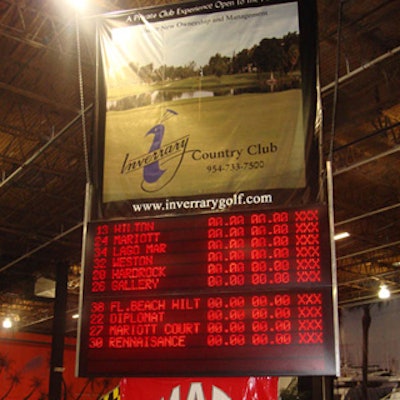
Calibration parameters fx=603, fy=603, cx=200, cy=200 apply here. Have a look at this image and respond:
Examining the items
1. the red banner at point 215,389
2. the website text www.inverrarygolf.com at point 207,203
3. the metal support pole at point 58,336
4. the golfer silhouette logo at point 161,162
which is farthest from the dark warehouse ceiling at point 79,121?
the red banner at point 215,389

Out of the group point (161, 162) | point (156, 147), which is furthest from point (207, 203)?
point (156, 147)

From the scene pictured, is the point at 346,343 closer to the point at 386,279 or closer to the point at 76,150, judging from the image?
the point at 386,279

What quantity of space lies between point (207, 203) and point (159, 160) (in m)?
0.56

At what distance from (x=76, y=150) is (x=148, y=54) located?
269 inches

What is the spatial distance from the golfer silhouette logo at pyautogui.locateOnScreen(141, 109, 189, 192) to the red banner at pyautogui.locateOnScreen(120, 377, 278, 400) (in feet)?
4.72

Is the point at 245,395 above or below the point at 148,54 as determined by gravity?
below

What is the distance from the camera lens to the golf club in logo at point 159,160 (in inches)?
178

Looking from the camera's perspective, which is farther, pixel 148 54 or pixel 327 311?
pixel 148 54

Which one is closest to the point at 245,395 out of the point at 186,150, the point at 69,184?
the point at 186,150

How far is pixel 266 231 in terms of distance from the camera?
12.6ft

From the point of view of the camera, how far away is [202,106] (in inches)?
181

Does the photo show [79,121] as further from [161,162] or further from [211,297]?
[211,297]

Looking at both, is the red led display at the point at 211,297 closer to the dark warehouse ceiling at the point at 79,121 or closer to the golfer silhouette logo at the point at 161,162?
the golfer silhouette logo at the point at 161,162

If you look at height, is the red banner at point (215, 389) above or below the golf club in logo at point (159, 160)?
below
